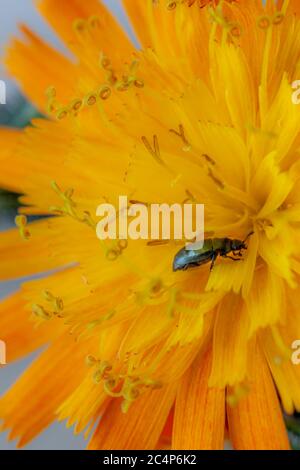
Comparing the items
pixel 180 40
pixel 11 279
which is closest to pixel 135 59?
pixel 180 40

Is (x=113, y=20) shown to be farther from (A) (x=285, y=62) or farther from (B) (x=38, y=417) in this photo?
(B) (x=38, y=417)

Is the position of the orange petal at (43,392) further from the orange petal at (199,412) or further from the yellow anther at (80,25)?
the yellow anther at (80,25)

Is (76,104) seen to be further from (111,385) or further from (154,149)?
(111,385)

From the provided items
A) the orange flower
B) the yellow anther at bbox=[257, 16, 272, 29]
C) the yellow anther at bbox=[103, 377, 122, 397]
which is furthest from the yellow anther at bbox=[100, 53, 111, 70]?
the yellow anther at bbox=[103, 377, 122, 397]

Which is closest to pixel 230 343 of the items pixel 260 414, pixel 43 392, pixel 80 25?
pixel 260 414

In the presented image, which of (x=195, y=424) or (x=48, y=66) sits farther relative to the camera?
(x=48, y=66)

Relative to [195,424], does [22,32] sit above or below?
above
